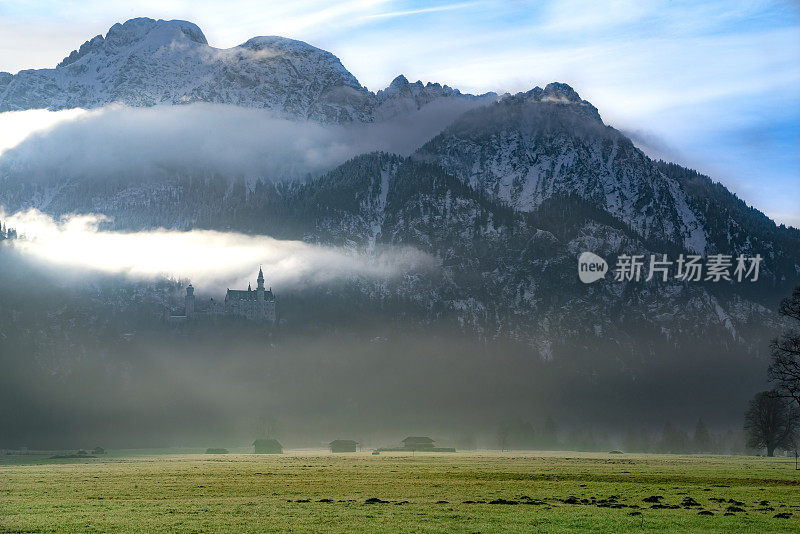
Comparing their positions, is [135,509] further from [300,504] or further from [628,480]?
[628,480]

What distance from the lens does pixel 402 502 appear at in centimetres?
8719

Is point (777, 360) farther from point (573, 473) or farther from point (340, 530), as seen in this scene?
point (340, 530)

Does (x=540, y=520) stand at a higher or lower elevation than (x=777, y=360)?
lower

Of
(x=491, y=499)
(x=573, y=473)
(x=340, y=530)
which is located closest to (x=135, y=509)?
(x=340, y=530)

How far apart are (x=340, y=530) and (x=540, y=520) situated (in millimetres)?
14957

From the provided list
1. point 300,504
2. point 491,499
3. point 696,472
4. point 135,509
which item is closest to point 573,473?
point 696,472

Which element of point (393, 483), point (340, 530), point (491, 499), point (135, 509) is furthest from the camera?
point (393, 483)

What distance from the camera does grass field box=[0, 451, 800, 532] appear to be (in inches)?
2884

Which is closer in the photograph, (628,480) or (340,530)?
(340,530)

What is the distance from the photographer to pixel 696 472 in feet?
431

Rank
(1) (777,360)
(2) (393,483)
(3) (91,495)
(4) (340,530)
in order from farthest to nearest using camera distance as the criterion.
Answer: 1. (1) (777,360)
2. (2) (393,483)
3. (3) (91,495)
4. (4) (340,530)

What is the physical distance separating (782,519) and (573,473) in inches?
2250

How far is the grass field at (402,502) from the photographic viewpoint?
73.2 meters

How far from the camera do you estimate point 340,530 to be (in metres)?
70.8
